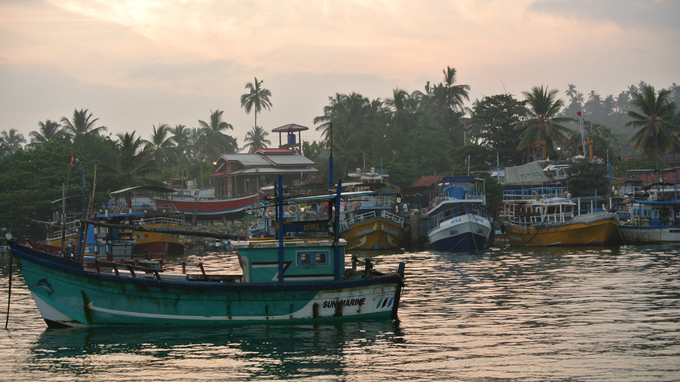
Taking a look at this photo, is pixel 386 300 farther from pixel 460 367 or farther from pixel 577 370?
pixel 577 370

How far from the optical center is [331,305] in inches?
687

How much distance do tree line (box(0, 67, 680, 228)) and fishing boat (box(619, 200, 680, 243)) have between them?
1234 cm

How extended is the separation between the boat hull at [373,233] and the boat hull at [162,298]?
25134 mm

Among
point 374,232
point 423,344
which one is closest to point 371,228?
point 374,232

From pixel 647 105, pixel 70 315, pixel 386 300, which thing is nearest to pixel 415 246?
pixel 647 105

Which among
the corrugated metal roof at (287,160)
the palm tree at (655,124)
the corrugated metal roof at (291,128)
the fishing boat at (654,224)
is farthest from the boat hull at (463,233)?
the corrugated metal roof at (291,128)

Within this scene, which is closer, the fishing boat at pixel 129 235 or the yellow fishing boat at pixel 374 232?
the fishing boat at pixel 129 235

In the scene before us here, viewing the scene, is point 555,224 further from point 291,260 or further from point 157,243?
point 291,260

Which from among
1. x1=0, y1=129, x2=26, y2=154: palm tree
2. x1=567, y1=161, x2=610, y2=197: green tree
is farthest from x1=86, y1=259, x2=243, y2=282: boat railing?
x1=0, y1=129, x2=26, y2=154: palm tree

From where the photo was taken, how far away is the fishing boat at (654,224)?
41031 mm

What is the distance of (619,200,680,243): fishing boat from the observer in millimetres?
41031

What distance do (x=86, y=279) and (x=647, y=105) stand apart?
5247 centimetres

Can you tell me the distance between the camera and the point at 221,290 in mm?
16797

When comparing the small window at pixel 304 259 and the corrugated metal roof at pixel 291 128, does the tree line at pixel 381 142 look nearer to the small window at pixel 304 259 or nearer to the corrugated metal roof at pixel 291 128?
the corrugated metal roof at pixel 291 128
